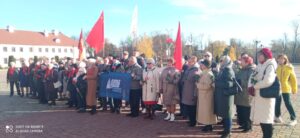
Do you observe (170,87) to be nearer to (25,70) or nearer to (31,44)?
(25,70)

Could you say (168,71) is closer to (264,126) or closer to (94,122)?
(94,122)

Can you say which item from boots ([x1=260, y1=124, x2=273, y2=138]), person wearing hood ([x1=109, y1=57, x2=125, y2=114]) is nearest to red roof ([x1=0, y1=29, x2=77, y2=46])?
person wearing hood ([x1=109, y1=57, x2=125, y2=114])

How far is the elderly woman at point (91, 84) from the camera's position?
1050cm

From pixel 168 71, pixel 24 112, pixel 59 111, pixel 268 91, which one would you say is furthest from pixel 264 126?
pixel 24 112

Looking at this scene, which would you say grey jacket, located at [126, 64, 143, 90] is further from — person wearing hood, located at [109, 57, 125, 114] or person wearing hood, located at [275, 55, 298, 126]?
person wearing hood, located at [275, 55, 298, 126]

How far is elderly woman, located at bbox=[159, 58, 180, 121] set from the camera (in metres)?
8.95

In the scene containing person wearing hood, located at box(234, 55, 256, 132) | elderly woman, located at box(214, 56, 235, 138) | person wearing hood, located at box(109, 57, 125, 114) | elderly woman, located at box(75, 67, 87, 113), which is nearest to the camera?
elderly woman, located at box(214, 56, 235, 138)

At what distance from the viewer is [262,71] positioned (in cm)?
611

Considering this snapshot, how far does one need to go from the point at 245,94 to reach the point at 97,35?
675cm

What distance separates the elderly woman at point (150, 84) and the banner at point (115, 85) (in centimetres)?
82

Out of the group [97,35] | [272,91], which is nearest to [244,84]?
[272,91]

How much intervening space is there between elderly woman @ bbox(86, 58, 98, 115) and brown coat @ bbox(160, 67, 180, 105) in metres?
2.78

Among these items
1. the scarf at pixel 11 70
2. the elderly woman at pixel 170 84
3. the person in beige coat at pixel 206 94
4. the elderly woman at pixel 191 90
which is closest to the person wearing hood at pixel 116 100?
the elderly woman at pixel 170 84

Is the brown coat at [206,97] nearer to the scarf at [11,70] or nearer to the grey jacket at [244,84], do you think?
the grey jacket at [244,84]
